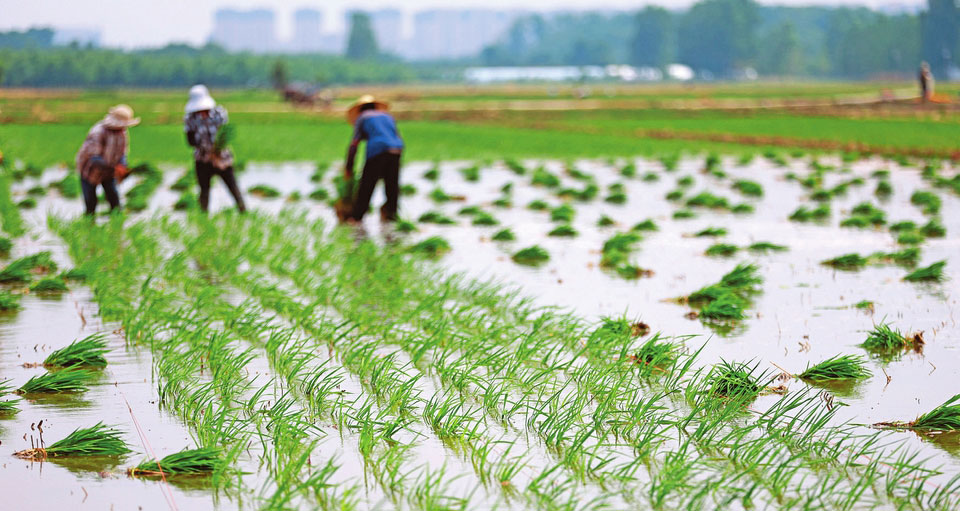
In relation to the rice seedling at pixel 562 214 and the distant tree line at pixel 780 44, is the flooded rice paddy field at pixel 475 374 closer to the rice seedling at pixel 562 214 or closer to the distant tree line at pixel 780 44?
the rice seedling at pixel 562 214

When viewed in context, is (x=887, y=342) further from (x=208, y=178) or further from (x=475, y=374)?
(x=208, y=178)

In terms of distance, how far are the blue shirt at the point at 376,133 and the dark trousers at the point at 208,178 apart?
138 cm

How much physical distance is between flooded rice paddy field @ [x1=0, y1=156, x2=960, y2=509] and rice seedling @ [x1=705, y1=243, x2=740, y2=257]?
0.22 m

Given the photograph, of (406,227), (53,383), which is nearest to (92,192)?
(406,227)

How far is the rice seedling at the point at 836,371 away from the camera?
5.04m

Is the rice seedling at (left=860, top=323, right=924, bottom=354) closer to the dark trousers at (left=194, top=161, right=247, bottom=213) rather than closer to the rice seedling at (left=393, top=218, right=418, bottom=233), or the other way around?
the rice seedling at (left=393, top=218, right=418, bottom=233)

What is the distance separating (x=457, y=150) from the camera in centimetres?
2336

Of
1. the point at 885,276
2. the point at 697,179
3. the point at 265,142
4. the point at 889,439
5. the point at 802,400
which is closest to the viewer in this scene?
the point at 889,439

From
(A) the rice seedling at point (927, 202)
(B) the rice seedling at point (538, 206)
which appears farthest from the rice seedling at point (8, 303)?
(A) the rice seedling at point (927, 202)

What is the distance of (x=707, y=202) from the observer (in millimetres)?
12859

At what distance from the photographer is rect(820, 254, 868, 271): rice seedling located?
8.40 metres

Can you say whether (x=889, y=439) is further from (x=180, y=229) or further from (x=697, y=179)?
(x=697, y=179)

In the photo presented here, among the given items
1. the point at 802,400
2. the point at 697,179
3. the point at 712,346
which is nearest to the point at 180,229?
the point at 712,346

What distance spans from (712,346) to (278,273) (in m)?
3.70
